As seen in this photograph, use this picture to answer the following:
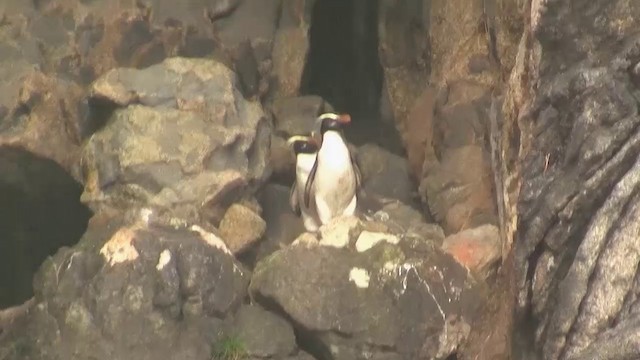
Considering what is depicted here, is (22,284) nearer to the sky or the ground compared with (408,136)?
nearer to the ground

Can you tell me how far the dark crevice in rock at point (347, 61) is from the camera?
577 centimetres

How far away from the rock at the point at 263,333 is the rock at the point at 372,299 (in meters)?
0.05

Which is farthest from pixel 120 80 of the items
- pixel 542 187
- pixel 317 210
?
pixel 542 187

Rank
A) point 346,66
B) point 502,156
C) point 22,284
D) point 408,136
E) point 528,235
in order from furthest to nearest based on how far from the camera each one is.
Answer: point 346,66
point 408,136
point 22,284
point 502,156
point 528,235

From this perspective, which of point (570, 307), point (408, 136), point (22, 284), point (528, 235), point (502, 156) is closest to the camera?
point (570, 307)

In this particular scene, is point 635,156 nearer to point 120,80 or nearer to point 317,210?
point 317,210

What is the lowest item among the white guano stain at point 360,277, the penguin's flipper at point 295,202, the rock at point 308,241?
the penguin's flipper at point 295,202

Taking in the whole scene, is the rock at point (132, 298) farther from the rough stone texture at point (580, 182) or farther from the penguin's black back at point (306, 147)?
the rough stone texture at point (580, 182)

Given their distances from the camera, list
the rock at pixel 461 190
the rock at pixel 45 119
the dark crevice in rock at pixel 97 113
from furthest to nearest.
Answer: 1. the rock at pixel 45 119
2. the dark crevice in rock at pixel 97 113
3. the rock at pixel 461 190

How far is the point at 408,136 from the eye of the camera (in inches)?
201

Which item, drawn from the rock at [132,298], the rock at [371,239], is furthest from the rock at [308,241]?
the rock at [132,298]

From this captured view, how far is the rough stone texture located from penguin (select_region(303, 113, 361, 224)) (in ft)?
5.48

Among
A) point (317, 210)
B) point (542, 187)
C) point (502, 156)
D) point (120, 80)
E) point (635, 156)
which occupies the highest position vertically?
point (635, 156)

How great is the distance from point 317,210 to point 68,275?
4.55ft
